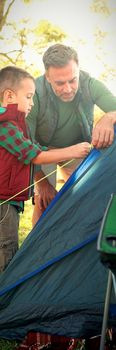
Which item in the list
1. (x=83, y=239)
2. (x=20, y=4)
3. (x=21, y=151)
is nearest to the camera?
(x=83, y=239)

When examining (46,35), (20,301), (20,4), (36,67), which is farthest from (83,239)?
(20,4)

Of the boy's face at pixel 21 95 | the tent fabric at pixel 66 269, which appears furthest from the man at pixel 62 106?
the tent fabric at pixel 66 269

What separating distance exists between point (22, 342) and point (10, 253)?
1.32ft

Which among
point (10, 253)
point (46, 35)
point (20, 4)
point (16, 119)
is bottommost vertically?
point (10, 253)

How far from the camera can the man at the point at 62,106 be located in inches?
129

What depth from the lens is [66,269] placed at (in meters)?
2.10

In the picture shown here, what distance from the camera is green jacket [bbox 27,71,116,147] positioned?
338cm

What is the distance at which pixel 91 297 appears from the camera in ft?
6.79

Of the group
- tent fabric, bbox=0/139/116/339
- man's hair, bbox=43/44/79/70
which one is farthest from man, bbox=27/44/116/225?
tent fabric, bbox=0/139/116/339

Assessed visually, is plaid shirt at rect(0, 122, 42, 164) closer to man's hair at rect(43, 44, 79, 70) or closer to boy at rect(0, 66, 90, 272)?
boy at rect(0, 66, 90, 272)

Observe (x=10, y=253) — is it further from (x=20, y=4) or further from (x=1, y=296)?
(x=20, y=4)

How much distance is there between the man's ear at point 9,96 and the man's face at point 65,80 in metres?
0.62

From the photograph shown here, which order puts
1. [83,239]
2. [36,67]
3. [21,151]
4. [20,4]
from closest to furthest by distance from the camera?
[83,239] < [21,151] < [36,67] < [20,4]

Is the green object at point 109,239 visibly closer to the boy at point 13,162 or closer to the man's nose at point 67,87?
the boy at point 13,162
